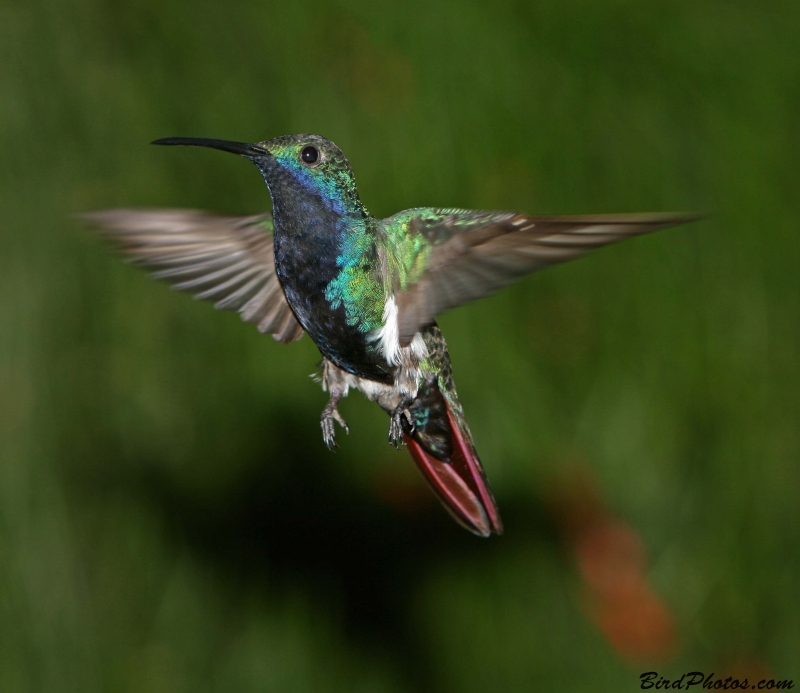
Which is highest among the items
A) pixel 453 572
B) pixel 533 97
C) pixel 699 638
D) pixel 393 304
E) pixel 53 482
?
pixel 533 97

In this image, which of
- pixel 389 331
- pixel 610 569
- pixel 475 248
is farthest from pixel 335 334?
pixel 610 569

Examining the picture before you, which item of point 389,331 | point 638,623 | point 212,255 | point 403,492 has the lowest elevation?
point 638,623

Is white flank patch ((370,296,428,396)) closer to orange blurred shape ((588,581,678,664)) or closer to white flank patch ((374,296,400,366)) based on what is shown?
white flank patch ((374,296,400,366))

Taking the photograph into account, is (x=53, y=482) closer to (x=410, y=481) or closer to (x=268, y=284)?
(x=410, y=481)

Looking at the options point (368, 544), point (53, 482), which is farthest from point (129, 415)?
point (368, 544)

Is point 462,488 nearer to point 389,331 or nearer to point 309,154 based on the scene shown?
point 389,331

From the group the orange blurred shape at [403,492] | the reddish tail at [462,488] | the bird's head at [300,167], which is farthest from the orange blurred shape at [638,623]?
the bird's head at [300,167]
